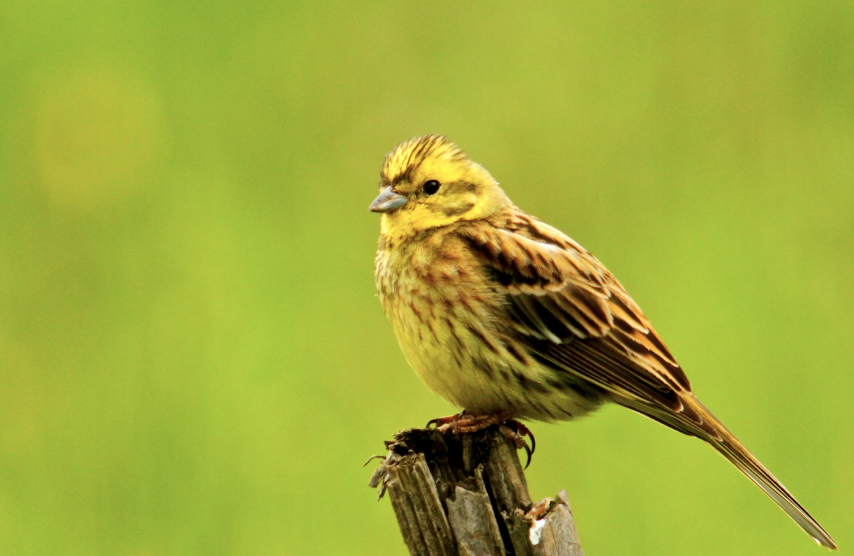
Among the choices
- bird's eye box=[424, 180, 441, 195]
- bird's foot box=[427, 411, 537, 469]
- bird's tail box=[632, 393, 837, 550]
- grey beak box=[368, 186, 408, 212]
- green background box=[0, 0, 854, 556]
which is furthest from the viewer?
green background box=[0, 0, 854, 556]

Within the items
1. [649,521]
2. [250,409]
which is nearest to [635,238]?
[649,521]

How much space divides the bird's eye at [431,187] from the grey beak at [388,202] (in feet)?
0.34

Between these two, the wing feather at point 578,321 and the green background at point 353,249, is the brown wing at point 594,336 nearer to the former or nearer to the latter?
the wing feather at point 578,321

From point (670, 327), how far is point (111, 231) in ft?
9.87

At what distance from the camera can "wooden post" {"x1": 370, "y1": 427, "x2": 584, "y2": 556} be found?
137 inches

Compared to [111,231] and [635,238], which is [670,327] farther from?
[111,231]

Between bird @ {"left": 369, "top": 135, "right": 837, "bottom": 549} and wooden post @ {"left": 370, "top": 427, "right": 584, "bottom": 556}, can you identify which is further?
bird @ {"left": 369, "top": 135, "right": 837, "bottom": 549}

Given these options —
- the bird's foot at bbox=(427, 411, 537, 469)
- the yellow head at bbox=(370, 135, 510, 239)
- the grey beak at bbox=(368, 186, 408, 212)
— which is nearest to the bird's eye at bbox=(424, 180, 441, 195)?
the yellow head at bbox=(370, 135, 510, 239)

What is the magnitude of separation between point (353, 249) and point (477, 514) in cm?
349

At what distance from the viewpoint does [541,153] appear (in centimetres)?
723

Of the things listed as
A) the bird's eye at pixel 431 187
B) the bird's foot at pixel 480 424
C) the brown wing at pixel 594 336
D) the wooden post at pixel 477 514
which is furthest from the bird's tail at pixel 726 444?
the bird's eye at pixel 431 187

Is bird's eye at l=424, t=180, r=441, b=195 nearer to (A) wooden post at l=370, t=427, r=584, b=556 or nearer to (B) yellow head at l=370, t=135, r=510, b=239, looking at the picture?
(B) yellow head at l=370, t=135, r=510, b=239

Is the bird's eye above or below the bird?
above

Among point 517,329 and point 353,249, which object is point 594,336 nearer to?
point 517,329
